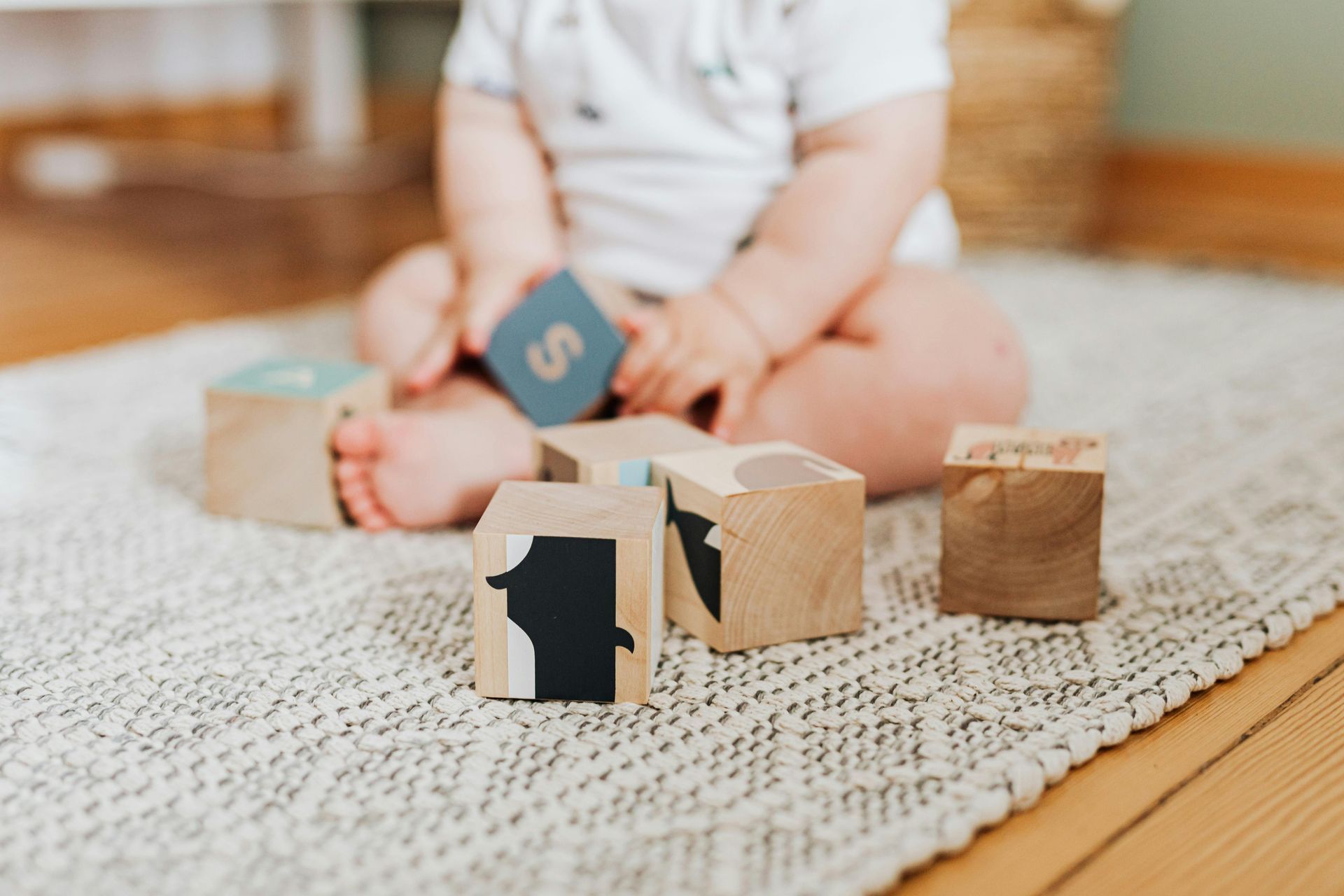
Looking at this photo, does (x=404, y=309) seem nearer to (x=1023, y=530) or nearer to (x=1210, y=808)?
(x=1023, y=530)

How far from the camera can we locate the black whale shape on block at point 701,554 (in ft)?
1.92

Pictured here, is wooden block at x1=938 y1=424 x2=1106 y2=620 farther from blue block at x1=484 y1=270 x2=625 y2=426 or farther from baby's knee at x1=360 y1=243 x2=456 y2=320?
baby's knee at x1=360 y1=243 x2=456 y2=320

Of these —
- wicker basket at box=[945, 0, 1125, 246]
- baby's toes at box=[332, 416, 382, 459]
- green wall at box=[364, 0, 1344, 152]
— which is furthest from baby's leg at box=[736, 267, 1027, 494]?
green wall at box=[364, 0, 1344, 152]

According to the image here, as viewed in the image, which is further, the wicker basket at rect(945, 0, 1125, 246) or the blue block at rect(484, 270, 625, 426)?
the wicker basket at rect(945, 0, 1125, 246)

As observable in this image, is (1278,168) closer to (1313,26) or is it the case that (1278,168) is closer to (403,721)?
(1313,26)

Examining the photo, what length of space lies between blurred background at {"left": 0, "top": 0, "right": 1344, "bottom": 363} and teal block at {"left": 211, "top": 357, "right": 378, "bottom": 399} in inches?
19.0

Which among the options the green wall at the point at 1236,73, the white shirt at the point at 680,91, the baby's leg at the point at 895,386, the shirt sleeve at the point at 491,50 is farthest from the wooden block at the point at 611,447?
the green wall at the point at 1236,73

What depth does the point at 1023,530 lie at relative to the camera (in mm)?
625

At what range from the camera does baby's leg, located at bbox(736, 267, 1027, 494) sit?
78cm

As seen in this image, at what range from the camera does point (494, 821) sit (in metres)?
0.47

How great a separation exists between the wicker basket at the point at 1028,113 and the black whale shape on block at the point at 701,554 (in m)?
1.13

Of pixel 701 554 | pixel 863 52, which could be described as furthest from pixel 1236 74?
pixel 701 554

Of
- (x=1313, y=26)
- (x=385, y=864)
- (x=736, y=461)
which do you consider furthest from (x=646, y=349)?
(x=1313, y=26)

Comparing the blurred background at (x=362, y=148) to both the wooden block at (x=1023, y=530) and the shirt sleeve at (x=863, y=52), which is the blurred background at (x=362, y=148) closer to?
the shirt sleeve at (x=863, y=52)
